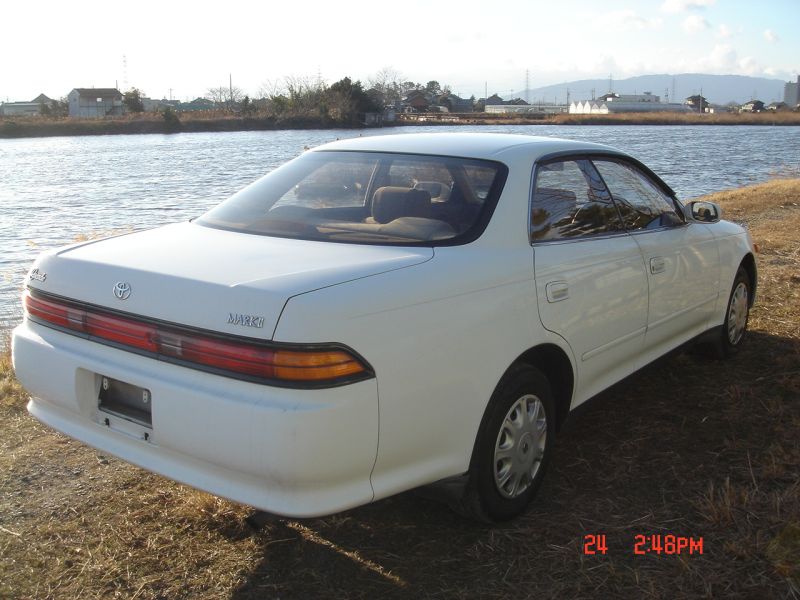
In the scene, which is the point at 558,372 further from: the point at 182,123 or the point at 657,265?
the point at 182,123

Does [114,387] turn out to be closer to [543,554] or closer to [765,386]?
[543,554]

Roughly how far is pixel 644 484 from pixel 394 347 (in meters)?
1.64

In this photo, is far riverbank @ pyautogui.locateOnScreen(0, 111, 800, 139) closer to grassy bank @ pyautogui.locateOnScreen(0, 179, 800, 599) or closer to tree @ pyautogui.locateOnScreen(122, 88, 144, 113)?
tree @ pyautogui.locateOnScreen(122, 88, 144, 113)

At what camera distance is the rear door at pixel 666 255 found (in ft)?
13.5

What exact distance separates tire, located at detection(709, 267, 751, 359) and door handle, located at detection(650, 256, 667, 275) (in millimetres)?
1150

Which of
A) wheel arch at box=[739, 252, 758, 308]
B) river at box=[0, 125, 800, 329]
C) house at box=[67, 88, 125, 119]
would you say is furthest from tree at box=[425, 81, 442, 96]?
wheel arch at box=[739, 252, 758, 308]

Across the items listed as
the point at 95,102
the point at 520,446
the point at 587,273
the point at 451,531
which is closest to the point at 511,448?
the point at 520,446

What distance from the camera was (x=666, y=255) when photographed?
4.23 meters

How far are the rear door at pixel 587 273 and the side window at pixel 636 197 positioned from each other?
0.11 meters

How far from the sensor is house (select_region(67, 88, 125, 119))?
81875 mm

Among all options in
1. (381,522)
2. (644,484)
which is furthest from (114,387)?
(644,484)

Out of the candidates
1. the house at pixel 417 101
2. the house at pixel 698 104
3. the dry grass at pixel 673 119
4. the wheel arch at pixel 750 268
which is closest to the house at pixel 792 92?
the house at pixel 698 104

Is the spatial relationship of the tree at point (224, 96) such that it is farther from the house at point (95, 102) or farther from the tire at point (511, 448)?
the tire at point (511, 448)

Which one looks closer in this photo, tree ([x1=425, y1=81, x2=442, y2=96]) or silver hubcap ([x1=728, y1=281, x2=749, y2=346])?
silver hubcap ([x1=728, y1=281, x2=749, y2=346])
